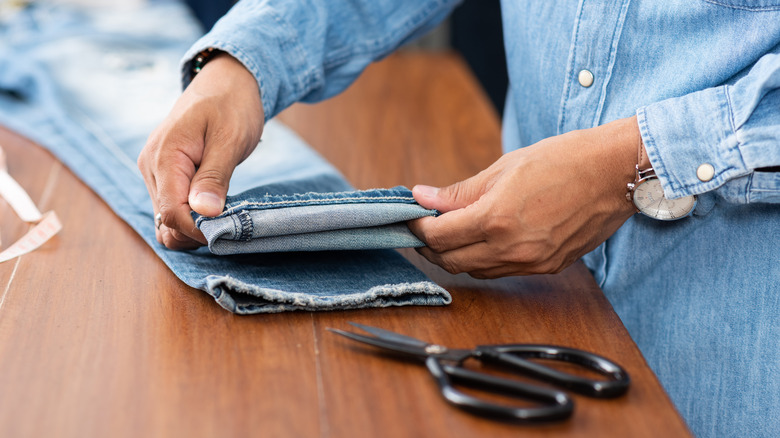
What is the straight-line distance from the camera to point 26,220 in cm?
82

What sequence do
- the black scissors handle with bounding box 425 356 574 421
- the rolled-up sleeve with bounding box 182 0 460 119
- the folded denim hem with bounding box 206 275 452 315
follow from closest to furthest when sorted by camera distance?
the black scissors handle with bounding box 425 356 574 421
the folded denim hem with bounding box 206 275 452 315
the rolled-up sleeve with bounding box 182 0 460 119

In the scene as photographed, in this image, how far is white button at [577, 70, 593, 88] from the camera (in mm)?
764

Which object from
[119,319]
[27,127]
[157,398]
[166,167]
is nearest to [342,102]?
[27,127]

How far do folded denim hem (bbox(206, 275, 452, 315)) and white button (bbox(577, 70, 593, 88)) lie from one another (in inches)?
12.1

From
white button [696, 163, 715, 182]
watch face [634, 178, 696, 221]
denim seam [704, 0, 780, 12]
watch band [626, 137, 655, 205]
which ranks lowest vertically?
watch face [634, 178, 696, 221]

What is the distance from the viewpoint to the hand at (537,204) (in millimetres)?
631

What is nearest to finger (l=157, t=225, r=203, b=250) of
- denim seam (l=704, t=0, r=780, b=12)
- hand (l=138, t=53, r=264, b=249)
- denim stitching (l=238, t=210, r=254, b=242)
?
hand (l=138, t=53, r=264, b=249)

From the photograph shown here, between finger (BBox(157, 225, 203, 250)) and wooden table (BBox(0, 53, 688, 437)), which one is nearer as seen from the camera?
wooden table (BBox(0, 53, 688, 437))

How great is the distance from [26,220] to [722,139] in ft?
2.54

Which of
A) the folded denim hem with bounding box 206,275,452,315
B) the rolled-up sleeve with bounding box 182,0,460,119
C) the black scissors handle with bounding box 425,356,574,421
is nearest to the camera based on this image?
the black scissors handle with bounding box 425,356,574,421

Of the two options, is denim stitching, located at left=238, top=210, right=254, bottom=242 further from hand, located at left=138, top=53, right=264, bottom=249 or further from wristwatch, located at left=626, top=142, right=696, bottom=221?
wristwatch, located at left=626, top=142, right=696, bottom=221

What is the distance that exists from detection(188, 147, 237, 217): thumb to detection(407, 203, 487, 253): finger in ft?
0.62

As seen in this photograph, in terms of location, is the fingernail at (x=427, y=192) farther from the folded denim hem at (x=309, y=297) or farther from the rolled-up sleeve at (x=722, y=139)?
the rolled-up sleeve at (x=722, y=139)

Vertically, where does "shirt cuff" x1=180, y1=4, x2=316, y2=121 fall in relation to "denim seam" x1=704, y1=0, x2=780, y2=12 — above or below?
above
